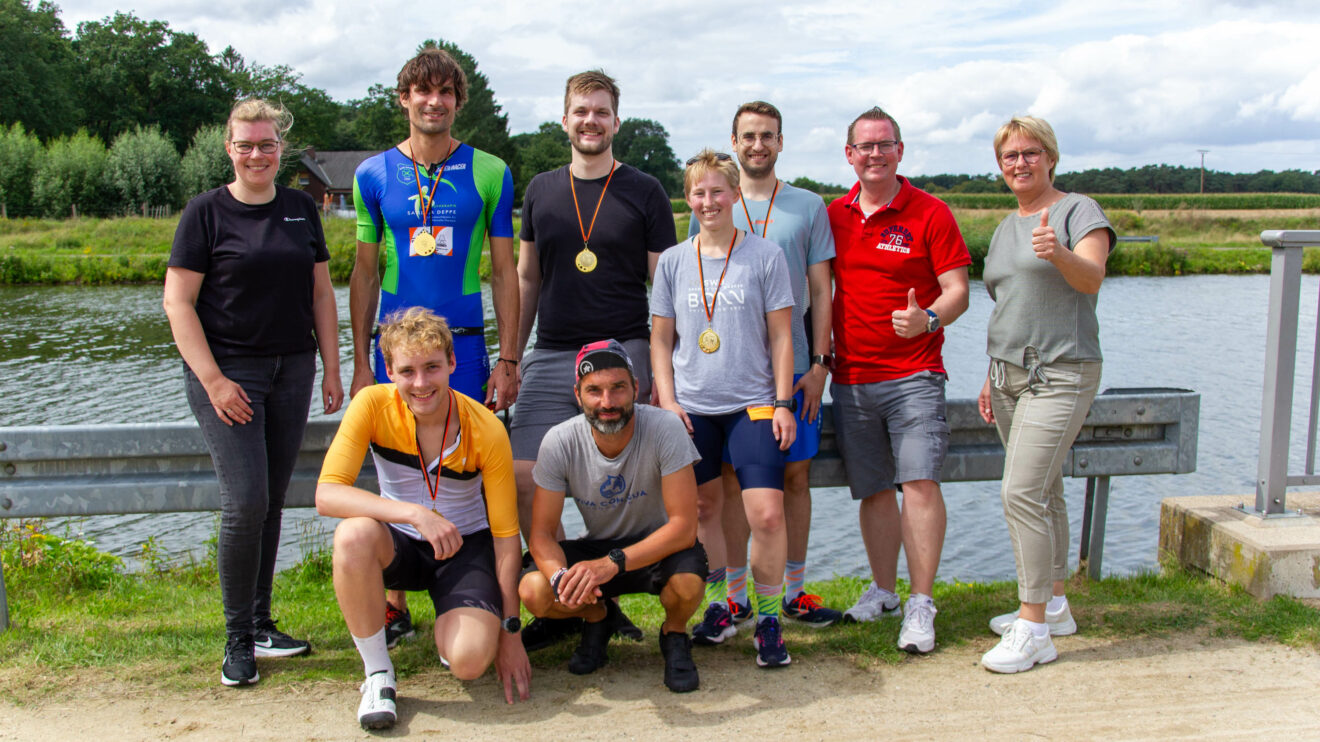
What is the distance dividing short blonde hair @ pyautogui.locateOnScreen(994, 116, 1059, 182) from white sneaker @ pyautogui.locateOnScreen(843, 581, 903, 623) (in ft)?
6.36

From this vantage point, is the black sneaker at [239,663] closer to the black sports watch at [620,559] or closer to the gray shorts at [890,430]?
the black sports watch at [620,559]

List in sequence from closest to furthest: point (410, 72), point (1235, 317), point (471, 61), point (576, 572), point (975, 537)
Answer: point (576, 572) < point (410, 72) < point (975, 537) < point (1235, 317) < point (471, 61)

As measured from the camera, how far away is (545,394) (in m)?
4.28

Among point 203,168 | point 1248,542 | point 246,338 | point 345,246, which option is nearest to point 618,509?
point 246,338

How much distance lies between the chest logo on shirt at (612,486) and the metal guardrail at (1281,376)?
2.93m

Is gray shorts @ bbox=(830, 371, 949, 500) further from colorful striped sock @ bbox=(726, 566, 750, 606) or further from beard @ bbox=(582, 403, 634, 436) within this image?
beard @ bbox=(582, 403, 634, 436)

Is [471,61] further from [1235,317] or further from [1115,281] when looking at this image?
[1235,317]

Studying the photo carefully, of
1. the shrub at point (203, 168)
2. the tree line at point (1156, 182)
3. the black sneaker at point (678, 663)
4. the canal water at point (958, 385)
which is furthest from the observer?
the tree line at point (1156, 182)

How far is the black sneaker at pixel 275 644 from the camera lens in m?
3.90

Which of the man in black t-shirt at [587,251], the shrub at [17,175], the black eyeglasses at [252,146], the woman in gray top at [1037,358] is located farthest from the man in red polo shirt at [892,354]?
the shrub at [17,175]

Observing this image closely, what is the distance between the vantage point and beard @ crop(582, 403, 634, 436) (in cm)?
365

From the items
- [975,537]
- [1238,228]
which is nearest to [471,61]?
[1238,228]

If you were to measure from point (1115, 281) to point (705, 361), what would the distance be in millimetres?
35323

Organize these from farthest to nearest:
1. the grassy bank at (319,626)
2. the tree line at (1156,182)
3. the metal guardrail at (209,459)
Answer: the tree line at (1156,182), the metal guardrail at (209,459), the grassy bank at (319,626)
